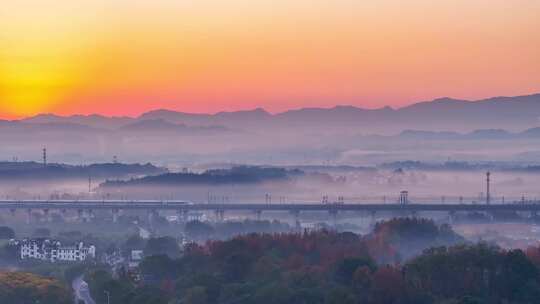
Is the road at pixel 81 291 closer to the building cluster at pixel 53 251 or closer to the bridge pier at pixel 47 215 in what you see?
the building cluster at pixel 53 251

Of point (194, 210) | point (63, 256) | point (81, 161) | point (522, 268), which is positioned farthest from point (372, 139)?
point (522, 268)

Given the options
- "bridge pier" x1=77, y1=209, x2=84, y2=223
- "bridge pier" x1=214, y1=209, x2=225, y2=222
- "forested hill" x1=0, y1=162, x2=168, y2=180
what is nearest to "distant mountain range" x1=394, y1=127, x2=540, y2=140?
"forested hill" x1=0, y1=162, x2=168, y2=180

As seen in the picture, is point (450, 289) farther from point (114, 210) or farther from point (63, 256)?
point (114, 210)

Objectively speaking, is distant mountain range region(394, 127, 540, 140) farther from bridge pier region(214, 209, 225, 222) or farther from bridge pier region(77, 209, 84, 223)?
bridge pier region(77, 209, 84, 223)

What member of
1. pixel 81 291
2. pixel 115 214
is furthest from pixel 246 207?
pixel 81 291

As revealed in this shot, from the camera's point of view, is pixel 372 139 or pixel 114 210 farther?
pixel 372 139

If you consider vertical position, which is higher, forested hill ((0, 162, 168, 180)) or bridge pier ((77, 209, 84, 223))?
forested hill ((0, 162, 168, 180))
